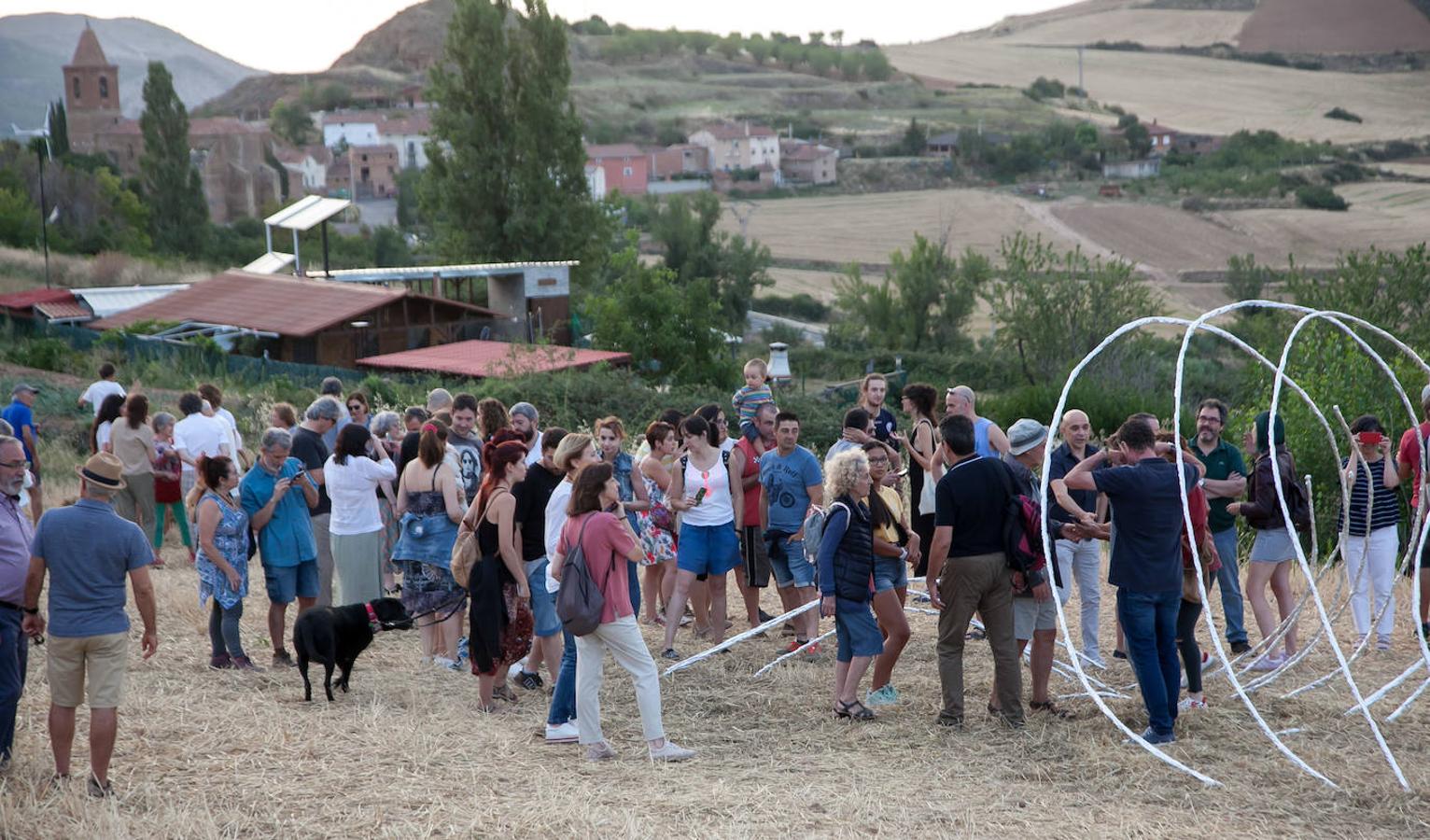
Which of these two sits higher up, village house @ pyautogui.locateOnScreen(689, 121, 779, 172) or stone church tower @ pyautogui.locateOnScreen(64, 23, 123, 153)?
stone church tower @ pyautogui.locateOnScreen(64, 23, 123, 153)

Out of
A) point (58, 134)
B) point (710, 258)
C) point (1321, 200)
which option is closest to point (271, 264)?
point (710, 258)

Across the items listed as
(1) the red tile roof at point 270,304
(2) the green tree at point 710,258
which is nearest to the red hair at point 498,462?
(1) the red tile roof at point 270,304

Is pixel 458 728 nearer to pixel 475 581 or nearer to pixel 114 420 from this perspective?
pixel 475 581

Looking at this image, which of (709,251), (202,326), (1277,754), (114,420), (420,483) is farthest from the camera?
(709,251)

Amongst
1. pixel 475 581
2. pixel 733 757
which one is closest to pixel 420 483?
pixel 475 581

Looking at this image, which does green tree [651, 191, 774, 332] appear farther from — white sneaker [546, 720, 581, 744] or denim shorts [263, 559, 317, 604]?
white sneaker [546, 720, 581, 744]

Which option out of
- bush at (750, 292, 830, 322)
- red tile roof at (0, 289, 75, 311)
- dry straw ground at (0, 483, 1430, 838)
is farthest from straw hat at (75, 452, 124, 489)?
bush at (750, 292, 830, 322)

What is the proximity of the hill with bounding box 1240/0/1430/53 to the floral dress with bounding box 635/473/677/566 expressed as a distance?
149255 mm

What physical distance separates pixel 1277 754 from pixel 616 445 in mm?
4444

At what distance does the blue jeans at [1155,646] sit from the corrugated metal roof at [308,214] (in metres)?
25.5

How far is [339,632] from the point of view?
7980 millimetres

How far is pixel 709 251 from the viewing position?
192 ft

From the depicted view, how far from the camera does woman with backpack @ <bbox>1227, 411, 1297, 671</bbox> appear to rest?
8406 millimetres

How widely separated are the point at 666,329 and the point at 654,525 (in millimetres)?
24776
